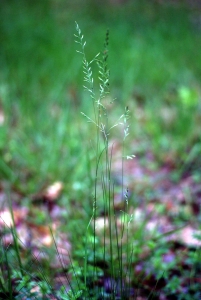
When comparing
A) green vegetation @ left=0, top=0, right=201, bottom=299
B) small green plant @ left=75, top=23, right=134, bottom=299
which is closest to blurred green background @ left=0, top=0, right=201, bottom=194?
green vegetation @ left=0, top=0, right=201, bottom=299

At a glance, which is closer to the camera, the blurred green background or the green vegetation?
the green vegetation

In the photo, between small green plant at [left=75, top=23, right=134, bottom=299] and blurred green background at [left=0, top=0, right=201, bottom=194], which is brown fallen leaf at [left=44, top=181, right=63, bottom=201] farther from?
small green plant at [left=75, top=23, right=134, bottom=299]

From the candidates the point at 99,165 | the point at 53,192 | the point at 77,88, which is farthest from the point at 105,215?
the point at 77,88

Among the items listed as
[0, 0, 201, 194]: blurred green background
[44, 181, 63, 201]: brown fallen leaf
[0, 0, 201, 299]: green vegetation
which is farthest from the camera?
[0, 0, 201, 194]: blurred green background

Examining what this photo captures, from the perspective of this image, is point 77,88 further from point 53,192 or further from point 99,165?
point 53,192

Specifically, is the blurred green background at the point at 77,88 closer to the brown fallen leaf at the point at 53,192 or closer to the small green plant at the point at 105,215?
the brown fallen leaf at the point at 53,192

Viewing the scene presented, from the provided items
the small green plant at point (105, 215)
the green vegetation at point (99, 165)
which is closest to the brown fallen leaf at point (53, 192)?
the green vegetation at point (99, 165)

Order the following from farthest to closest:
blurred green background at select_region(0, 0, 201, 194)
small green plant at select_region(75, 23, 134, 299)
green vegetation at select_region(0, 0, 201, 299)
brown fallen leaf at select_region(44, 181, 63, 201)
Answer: blurred green background at select_region(0, 0, 201, 194) → brown fallen leaf at select_region(44, 181, 63, 201) → green vegetation at select_region(0, 0, 201, 299) → small green plant at select_region(75, 23, 134, 299)
